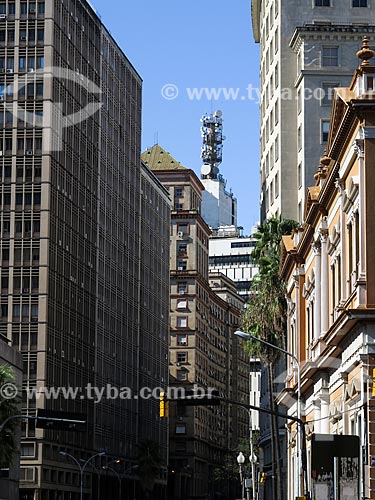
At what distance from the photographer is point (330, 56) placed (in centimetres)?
9400

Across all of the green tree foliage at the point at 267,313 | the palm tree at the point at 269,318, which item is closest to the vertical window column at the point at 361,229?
the palm tree at the point at 269,318

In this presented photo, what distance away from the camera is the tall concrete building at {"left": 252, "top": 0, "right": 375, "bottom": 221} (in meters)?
92.6

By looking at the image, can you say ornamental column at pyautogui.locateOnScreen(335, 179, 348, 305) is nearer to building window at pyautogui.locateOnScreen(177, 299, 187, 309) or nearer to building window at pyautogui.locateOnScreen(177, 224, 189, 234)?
building window at pyautogui.locateOnScreen(177, 299, 187, 309)

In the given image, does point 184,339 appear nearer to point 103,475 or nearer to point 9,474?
point 103,475

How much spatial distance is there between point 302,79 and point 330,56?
9.31 feet

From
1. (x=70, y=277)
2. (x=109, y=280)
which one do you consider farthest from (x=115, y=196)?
(x=70, y=277)

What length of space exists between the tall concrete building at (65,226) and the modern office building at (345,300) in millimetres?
60502

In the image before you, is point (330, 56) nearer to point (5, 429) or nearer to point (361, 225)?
point (5, 429)

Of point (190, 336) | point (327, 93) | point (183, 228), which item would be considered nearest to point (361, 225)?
point (327, 93)

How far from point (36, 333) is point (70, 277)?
9.59 meters

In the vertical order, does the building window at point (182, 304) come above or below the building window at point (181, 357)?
above

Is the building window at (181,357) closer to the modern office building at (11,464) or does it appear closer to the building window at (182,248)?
the building window at (182,248)

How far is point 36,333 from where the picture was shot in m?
111

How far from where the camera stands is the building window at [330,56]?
308 feet
